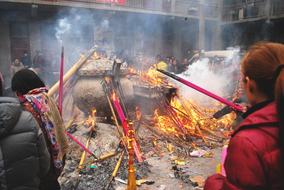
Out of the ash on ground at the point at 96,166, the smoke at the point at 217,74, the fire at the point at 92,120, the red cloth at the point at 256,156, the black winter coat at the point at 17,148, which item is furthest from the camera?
the smoke at the point at 217,74

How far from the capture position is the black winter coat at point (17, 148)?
1884 millimetres

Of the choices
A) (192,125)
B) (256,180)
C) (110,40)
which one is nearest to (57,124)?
(256,180)

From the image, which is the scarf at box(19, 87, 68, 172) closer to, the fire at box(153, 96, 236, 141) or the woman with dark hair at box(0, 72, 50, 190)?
the woman with dark hair at box(0, 72, 50, 190)

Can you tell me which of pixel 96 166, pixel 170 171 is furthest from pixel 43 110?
pixel 170 171

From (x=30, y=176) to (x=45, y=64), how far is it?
47.0 ft

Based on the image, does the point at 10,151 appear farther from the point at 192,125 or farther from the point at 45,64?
the point at 45,64

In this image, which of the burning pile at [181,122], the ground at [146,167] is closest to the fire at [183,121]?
the burning pile at [181,122]

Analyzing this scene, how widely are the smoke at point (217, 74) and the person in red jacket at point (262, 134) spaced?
11.0 m

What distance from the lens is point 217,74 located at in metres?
13.9

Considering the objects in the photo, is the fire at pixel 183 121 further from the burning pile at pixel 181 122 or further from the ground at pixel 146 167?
the ground at pixel 146 167

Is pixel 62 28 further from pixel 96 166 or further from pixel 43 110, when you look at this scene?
pixel 43 110

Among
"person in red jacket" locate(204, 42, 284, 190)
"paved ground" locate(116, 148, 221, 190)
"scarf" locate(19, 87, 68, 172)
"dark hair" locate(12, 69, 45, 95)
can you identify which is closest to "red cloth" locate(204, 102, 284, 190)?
"person in red jacket" locate(204, 42, 284, 190)

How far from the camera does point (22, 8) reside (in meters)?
16.0

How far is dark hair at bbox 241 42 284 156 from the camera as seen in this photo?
1367 mm
